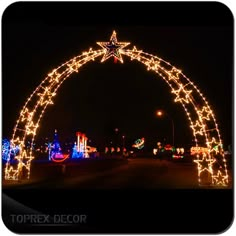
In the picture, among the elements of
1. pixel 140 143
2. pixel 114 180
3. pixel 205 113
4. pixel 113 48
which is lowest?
pixel 114 180

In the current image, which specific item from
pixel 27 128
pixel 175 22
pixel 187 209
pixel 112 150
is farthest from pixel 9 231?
pixel 112 150

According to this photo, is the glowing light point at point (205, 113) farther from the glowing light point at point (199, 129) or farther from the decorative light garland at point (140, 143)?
the decorative light garland at point (140, 143)

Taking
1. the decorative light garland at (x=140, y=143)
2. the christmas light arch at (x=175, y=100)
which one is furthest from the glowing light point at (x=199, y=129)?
the decorative light garland at (x=140, y=143)

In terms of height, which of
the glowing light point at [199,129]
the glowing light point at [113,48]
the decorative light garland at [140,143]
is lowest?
the decorative light garland at [140,143]

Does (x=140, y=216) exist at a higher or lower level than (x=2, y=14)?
lower

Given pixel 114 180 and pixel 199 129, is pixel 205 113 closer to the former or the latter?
pixel 199 129

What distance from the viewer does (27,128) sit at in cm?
1056

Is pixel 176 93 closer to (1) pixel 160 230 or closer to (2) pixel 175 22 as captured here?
(2) pixel 175 22

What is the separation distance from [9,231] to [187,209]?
88.9 inches

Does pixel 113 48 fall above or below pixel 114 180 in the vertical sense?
above

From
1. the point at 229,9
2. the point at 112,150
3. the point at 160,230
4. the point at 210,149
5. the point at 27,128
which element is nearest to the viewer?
the point at 160,230

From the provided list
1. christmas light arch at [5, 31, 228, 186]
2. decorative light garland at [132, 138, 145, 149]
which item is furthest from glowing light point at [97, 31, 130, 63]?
decorative light garland at [132, 138, 145, 149]

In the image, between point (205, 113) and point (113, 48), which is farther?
point (205, 113)

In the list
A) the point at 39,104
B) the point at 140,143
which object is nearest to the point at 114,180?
the point at 39,104
